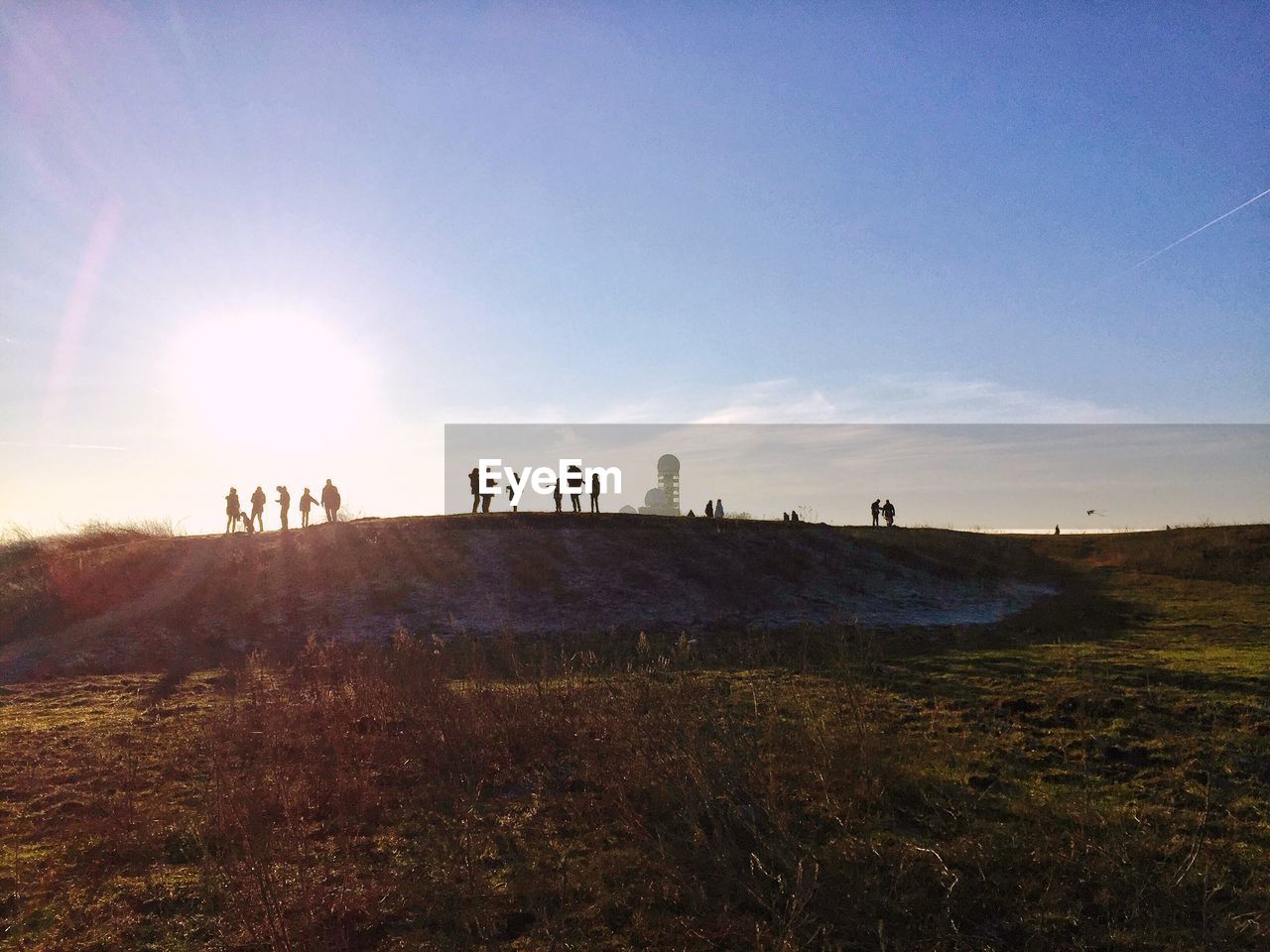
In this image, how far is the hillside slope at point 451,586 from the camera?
22.6 m

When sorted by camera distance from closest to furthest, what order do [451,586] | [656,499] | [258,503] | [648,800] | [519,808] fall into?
1. [648,800]
2. [519,808]
3. [451,586]
4. [258,503]
5. [656,499]

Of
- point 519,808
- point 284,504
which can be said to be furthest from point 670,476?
point 519,808

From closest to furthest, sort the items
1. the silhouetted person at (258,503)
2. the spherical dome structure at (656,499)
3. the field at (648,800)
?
1. the field at (648,800)
2. the silhouetted person at (258,503)
3. the spherical dome structure at (656,499)

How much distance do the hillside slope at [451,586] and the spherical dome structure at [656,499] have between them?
203 ft

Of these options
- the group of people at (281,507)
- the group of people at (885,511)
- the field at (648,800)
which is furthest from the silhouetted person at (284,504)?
the group of people at (885,511)

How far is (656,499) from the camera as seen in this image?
98562 mm

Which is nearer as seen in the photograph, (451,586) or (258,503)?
(451,586)

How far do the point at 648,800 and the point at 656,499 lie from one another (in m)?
90.5

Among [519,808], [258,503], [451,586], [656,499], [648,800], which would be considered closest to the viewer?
[648,800]

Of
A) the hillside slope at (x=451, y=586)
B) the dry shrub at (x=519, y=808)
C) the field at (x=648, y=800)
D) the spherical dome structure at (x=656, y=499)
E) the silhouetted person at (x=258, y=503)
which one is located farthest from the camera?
the spherical dome structure at (x=656, y=499)

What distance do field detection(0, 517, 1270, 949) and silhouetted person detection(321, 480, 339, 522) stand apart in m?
13.0

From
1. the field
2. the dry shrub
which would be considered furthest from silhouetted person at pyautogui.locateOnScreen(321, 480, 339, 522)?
the dry shrub

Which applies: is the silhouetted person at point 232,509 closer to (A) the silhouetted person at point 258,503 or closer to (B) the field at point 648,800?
(A) the silhouetted person at point 258,503

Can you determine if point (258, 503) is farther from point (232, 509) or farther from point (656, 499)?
point (656, 499)
